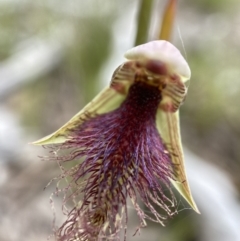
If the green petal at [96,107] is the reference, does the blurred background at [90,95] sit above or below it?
below

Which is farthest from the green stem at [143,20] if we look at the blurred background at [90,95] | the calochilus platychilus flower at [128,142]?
the blurred background at [90,95]

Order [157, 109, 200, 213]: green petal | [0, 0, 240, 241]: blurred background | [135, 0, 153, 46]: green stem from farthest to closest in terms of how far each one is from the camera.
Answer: [0, 0, 240, 241]: blurred background
[135, 0, 153, 46]: green stem
[157, 109, 200, 213]: green petal

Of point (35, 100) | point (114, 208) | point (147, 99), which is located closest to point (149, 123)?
point (147, 99)

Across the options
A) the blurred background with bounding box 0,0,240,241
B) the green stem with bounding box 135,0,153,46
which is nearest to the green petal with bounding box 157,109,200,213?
the green stem with bounding box 135,0,153,46

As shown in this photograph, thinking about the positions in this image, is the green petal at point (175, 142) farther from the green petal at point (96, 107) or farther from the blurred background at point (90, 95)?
the blurred background at point (90, 95)

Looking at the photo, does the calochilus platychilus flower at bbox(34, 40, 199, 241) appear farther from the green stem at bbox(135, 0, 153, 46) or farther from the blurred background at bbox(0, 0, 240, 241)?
the blurred background at bbox(0, 0, 240, 241)

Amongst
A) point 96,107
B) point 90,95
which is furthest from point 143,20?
point 90,95

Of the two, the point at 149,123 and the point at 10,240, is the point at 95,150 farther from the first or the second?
the point at 10,240
